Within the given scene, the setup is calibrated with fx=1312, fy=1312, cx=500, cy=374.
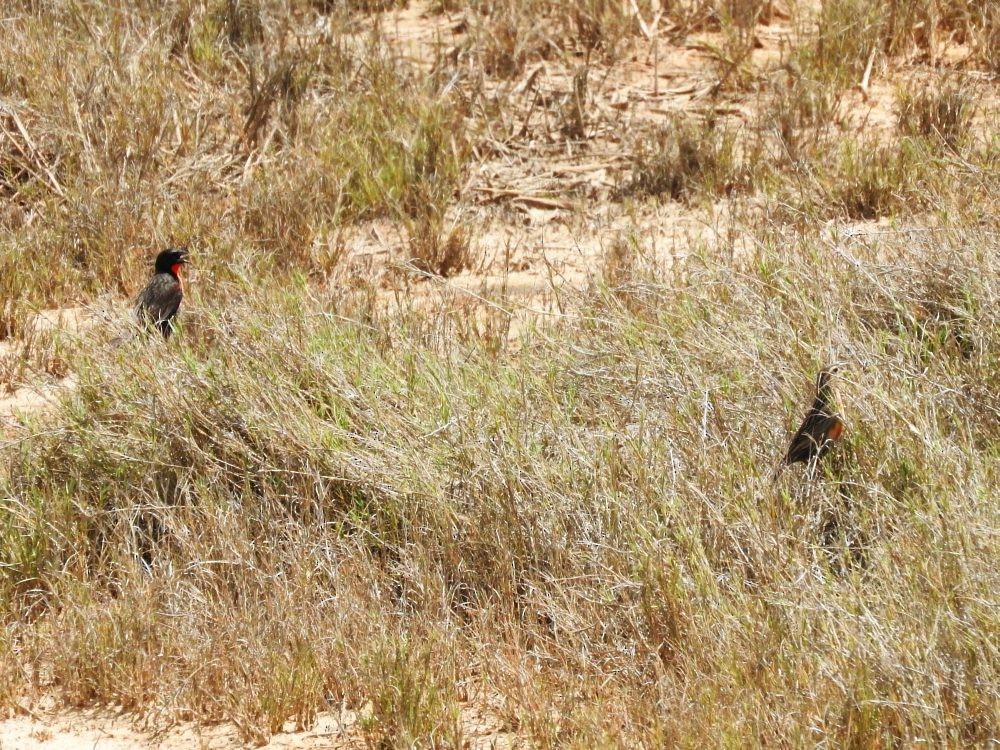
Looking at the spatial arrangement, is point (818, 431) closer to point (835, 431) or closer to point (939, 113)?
point (835, 431)

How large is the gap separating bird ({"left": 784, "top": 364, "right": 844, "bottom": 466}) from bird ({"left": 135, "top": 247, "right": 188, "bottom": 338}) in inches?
123

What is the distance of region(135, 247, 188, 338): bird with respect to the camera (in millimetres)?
6566

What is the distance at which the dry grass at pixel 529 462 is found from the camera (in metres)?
3.81

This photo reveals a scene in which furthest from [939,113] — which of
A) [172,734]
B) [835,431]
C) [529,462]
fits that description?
[172,734]

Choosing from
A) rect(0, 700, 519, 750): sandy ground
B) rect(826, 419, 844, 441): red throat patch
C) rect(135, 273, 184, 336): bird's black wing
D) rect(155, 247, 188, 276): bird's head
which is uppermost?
rect(826, 419, 844, 441): red throat patch

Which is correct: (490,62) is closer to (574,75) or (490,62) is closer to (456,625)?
(574,75)

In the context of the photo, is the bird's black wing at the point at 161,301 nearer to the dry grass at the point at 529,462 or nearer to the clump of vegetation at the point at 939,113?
the dry grass at the point at 529,462

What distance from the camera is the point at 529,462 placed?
4641 millimetres

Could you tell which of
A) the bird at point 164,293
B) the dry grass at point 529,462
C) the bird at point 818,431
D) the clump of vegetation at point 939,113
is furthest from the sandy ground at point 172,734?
the clump of vegetation at point 939,113

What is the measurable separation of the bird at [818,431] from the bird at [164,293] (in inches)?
123

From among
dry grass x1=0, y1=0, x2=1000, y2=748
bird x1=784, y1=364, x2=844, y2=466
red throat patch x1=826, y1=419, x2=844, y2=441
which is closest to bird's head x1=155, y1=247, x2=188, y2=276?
dry grass x1=0, y1=0, x2=1000, y2=748

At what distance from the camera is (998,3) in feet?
27.3

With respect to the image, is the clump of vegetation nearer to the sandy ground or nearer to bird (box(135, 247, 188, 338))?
bird (box(135, 247, 188, 338))

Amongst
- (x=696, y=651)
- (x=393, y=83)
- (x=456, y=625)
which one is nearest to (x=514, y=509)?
(x=456, y=625)
